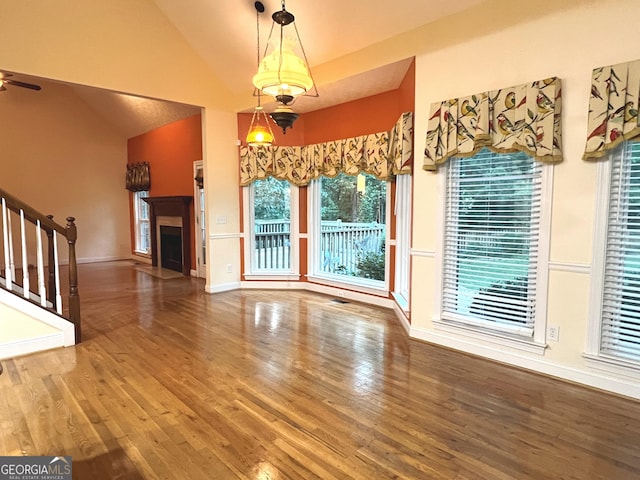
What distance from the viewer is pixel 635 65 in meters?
2.56

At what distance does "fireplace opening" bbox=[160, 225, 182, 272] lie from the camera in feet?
26.1

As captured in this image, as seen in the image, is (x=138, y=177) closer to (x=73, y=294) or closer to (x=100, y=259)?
(x=100, y=259)

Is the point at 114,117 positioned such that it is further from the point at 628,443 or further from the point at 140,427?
the point at 628,443

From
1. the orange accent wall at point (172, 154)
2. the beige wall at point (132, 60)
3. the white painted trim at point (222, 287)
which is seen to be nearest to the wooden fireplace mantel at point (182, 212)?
the orange accent wall at point (172, 154)

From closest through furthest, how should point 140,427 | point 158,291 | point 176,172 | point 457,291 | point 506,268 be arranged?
1. point 140,427
2. point 506,268
3. point 457,291
4. point 158,291
5. point 176,172

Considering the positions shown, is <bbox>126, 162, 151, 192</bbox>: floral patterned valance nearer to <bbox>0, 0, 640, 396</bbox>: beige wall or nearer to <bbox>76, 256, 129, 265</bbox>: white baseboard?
<bbox>76, 256, 129, 265</bbox>: white baseboard

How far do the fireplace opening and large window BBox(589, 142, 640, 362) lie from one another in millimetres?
6983

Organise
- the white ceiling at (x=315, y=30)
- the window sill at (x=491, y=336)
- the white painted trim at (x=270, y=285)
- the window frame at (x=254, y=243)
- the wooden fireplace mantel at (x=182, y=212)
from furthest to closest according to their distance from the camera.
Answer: the wooden fireplace mantel at (x=182, y=212) → the white painted trim at (x=270, y=285) → the window frame at (x=254, y=243) → the white ceiling at (x=315, y=30) → the window sill at (x=491, y=336)

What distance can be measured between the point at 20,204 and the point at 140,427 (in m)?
2.37

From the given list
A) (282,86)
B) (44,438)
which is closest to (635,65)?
(282,86)

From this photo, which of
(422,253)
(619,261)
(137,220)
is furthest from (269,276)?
(137,220)

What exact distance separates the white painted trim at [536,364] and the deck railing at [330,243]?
1.84 metres

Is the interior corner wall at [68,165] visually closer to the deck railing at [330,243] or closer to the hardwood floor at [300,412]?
the deck railing at [330,243]

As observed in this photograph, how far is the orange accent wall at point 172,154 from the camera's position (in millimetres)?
7332
